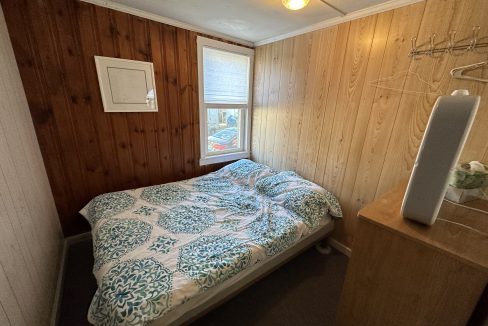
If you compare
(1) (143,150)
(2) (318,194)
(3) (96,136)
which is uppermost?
(3) (96,136)

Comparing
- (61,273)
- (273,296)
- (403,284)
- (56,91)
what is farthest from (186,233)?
(56,91)

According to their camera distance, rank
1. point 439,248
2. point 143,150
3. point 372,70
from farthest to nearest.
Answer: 1. point 143,150
2. point 372,70
3. point 439,248

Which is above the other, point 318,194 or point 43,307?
point 318,194

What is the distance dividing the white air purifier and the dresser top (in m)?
0.06

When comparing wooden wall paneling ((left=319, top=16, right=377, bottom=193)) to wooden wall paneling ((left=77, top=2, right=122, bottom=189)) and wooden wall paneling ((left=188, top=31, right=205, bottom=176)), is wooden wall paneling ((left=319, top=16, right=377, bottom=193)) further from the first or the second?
wooden wall paneling ((left=77, top=2, right=122, bottom=189))

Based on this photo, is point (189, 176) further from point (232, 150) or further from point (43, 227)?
point (43, 227)

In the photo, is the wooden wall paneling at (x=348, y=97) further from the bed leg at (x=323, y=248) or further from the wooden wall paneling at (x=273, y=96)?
the wooden wall paneling at (x=273, y=96)

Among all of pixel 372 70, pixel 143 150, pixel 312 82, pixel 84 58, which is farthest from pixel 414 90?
pixel 84 58

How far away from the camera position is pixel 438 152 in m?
0.75

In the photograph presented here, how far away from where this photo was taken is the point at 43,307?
1203 millimetres

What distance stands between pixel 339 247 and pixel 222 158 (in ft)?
5.75

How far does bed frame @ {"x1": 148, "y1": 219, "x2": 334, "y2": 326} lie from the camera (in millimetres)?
1051

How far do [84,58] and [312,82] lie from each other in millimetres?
2116

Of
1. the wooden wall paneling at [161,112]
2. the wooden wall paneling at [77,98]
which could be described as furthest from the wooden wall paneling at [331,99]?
the wooden wall paneling at [77,98]
